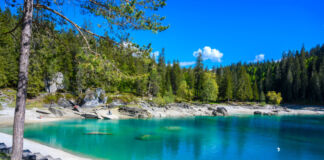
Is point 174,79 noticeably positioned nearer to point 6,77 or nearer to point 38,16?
point 6,77

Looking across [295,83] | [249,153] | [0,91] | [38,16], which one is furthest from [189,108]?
[295,83]

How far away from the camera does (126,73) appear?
7.62 meters

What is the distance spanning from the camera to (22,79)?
19.1 feet

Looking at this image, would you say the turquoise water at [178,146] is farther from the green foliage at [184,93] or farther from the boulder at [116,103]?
the green foliage at [184,93]

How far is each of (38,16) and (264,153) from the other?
19829 millimetres

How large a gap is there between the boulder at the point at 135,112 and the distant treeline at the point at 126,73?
5.16m

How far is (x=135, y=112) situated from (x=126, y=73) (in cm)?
3159

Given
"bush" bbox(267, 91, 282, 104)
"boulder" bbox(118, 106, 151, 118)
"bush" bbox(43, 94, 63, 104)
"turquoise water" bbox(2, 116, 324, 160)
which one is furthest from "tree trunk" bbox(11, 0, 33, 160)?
"bush" bbox(267, 91, 282, 104)

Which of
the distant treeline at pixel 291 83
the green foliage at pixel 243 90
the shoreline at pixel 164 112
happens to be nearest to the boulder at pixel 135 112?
the shoreline at pixel 164 112

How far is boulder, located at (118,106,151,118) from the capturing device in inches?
1492

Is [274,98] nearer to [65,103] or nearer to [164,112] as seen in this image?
[164,112]

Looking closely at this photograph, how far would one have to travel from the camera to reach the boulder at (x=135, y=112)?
124ft

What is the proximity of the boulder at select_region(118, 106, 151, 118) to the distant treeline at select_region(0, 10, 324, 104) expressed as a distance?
5160 millimetres

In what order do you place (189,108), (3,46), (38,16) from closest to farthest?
(38,16), (3,46), (189,108)
